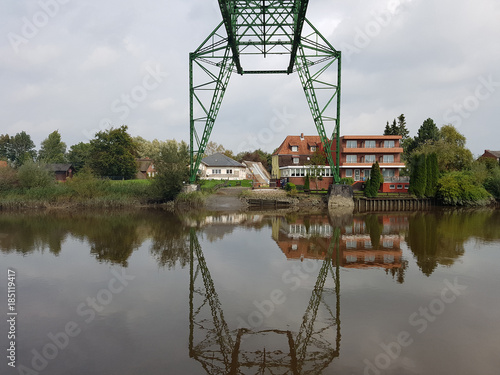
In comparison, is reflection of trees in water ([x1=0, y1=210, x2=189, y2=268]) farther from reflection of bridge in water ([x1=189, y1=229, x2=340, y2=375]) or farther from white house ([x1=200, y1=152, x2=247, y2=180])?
white house ([x1=200, y1=152, x2=247, y2=180])

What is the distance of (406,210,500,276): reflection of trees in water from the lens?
38.5 feet

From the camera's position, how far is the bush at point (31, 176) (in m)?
32.8

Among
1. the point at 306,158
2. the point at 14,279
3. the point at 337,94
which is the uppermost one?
the point at 337,94

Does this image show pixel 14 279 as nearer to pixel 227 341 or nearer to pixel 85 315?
pixel 85 315

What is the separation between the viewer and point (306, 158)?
4531 centimetres

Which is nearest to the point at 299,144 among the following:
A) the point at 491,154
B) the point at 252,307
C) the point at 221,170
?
the point at 221,170

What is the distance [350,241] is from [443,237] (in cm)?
476

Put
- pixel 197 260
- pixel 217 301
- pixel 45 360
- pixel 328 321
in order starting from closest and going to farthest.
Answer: pixel 45 360 → pixel 328 321 → pixel 217 301 → pixel 197 260

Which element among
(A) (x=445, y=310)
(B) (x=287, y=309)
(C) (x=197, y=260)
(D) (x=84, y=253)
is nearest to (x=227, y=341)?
(B) (x=287, y=309)

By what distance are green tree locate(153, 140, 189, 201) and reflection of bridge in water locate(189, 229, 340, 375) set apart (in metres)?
25.4

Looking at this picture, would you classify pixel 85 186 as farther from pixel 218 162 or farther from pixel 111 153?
pixel 218 162

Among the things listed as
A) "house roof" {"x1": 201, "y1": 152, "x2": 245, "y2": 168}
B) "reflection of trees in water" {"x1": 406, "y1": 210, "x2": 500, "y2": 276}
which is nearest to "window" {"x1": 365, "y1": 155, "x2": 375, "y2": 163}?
"reflection of trees in water" {"x1": 406, "y1": 210, "x2": 500, "y2": 276}

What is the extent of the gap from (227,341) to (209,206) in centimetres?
2581

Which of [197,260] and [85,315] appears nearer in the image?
[85,315]
